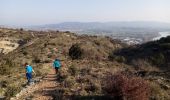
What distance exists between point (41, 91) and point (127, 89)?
15.0 feet

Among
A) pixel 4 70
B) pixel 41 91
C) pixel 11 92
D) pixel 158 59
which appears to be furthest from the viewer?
pixel 158 59

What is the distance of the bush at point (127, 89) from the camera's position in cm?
1140

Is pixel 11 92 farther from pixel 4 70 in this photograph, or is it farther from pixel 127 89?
pixel 4 70

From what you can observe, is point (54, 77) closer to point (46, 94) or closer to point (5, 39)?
point (46, 94)

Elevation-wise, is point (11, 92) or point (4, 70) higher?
point (11, 92)

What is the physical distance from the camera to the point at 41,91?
46.4 feet

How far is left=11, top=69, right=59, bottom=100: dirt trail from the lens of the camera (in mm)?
13125

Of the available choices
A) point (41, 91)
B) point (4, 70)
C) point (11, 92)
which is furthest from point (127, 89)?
point (4, 70)

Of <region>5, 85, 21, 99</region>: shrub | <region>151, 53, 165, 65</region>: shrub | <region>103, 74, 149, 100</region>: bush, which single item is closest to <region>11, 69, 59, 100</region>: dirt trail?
<region>5, 85, 21, 99</region>: shrub

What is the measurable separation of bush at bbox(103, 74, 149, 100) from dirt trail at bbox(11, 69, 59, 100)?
271cm

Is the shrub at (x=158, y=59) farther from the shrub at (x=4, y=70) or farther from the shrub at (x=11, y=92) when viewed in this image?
the shrub at (x=11, y=92)

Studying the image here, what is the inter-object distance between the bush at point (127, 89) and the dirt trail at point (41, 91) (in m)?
2.71

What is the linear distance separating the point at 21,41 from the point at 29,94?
4723 centimetres

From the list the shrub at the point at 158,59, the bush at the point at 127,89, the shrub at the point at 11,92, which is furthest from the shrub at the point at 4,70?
the shrub at the point at 158,59
